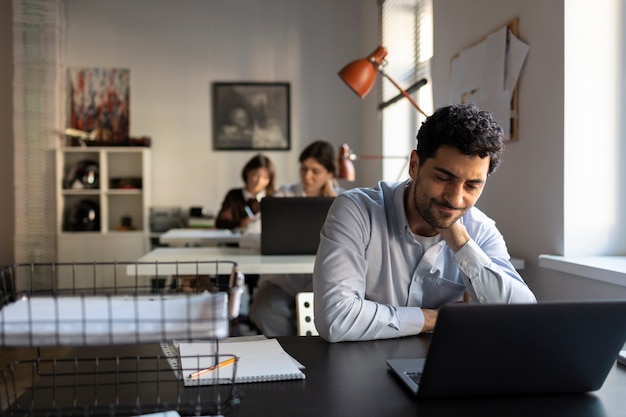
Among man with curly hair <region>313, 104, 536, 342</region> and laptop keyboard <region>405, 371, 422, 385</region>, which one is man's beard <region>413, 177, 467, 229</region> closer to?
man with curly hair <region>313, 104, 536, 342</region>

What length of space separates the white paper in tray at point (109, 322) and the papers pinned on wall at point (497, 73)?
2.33 meters

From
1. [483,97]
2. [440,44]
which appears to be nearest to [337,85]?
[440,44]

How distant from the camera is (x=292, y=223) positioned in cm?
280

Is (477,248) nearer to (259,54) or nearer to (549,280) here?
(549,280)

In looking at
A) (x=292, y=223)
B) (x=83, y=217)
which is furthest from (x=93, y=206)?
(x=292, y=223)

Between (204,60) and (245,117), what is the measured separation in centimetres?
67

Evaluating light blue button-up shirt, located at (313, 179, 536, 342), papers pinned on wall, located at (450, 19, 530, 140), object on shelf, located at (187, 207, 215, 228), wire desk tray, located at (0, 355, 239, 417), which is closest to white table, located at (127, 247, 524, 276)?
papers pinned on wall, located at (450, 19, 530, 140)

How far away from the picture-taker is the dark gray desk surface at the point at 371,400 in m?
0.94

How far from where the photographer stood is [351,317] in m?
1.46

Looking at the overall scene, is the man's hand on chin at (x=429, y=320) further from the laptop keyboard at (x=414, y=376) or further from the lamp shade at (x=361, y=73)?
the lamp shade at (x=361, y=73)

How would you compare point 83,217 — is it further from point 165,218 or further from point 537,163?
point 537,163

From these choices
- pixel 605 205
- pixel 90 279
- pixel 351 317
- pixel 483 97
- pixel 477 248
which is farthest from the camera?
pixel 90 279

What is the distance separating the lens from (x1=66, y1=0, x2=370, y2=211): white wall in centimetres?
615

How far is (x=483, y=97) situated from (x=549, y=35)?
602 millimetres
